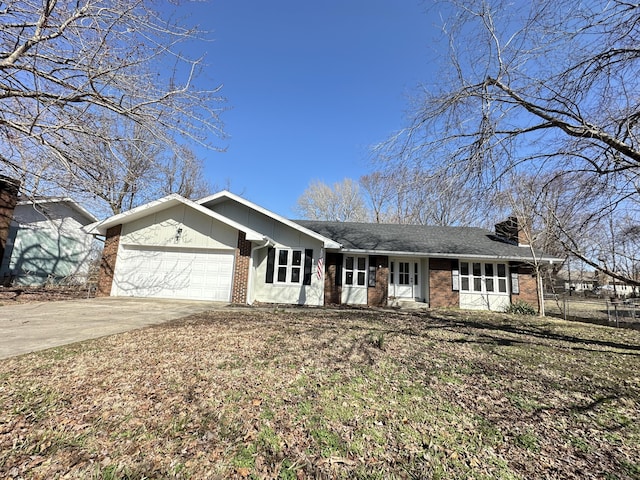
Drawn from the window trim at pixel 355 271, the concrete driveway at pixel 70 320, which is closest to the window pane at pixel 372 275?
the window trim at pixel 355 271

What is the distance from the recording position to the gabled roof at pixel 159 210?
1164 centimetres

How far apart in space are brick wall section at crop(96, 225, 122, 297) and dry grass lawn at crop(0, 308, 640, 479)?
25.9 ft

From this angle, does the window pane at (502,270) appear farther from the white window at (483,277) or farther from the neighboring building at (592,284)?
the neighboring building at (592,284)

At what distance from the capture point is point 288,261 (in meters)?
13.6

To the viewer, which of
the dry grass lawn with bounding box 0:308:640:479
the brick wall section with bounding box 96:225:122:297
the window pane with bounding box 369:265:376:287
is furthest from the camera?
the window pane with bounding box 369:265:376:287

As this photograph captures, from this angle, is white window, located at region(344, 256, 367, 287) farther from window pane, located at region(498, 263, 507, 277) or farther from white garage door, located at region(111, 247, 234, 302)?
window pane, located at region(498, 263, 507, 277)

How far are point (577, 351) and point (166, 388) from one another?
27.9 ft

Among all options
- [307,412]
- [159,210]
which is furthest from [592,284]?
[307,412]

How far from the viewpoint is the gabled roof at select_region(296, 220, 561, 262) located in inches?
545

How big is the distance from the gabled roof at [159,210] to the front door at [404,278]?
7.06 m

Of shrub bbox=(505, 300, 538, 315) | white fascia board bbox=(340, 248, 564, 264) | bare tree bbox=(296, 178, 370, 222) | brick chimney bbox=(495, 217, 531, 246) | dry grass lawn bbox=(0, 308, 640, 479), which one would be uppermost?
bare tree bbox=(296, 178, 370, 222)

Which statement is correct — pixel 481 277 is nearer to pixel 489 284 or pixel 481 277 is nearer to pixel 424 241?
pixel 489 284

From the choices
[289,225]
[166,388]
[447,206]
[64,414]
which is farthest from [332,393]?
[289,225]

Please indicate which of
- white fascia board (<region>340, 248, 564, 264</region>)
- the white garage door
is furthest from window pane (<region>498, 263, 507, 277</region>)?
the white garage door
